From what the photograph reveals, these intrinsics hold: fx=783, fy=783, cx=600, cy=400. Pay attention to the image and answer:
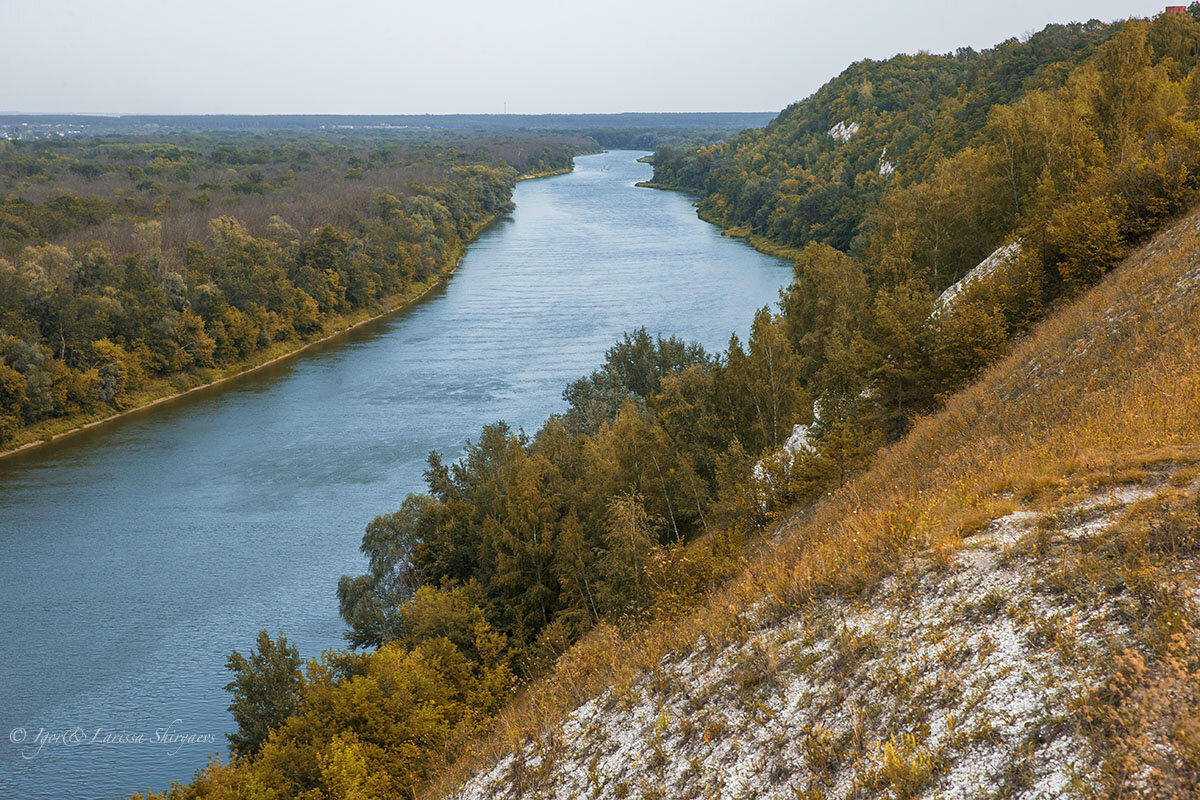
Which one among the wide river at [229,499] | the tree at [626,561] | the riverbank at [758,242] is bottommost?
the wide river at [229,499]

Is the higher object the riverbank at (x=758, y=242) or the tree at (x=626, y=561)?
the riverbank at (x=758, y=242)

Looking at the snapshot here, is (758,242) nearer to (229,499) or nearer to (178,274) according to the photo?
(178,274)

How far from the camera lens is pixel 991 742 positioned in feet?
20.0

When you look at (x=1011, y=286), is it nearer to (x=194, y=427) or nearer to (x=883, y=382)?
(x=883, y=382)

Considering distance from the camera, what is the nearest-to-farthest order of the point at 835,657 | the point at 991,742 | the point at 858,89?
the point at 991,742, the point at 835,657, the point at 858,89

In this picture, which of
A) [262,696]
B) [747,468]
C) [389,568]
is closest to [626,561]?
[747,468]

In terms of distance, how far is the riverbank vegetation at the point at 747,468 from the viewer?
38.2 ft

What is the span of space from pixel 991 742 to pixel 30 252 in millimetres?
70104

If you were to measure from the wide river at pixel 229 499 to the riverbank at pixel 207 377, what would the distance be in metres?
1.20

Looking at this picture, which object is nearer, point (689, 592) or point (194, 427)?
point (689, 592)

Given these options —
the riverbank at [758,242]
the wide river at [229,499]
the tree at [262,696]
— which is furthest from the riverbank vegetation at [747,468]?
the riverbank at [758,242]

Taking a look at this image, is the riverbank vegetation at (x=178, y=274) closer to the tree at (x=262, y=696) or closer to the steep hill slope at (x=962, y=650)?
the tree at (x=262, y=696)

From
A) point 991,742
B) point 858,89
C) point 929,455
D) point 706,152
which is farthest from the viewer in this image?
point 706,152

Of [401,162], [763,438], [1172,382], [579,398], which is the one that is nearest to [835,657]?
[1172,382]
